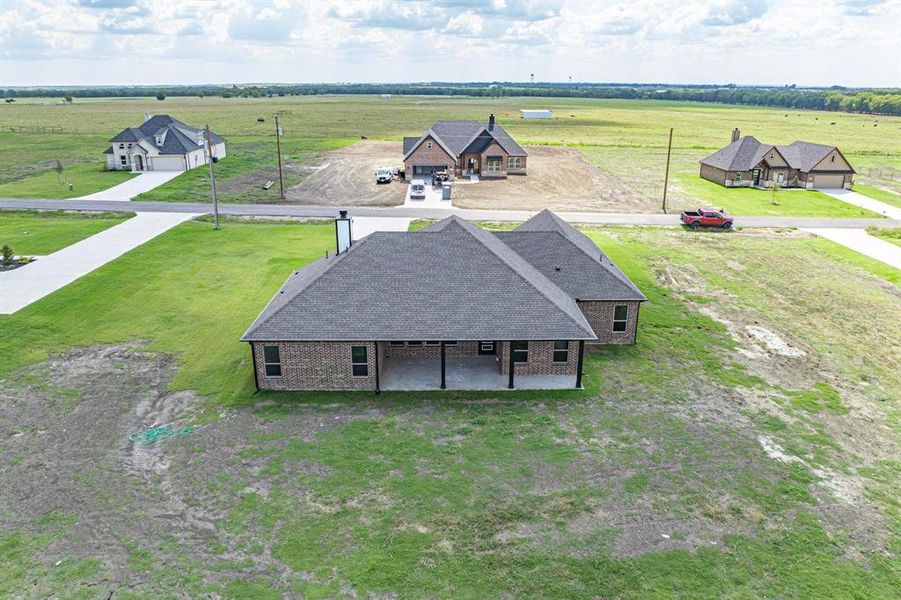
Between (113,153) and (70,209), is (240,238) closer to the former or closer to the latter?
(70,209)

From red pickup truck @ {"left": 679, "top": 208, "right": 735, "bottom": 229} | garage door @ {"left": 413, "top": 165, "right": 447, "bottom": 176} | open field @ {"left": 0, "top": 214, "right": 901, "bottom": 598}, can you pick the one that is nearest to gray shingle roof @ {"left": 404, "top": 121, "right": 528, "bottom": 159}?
garage door @ {"left": 413, "top": 165, "right": 447, "bottom": 176}

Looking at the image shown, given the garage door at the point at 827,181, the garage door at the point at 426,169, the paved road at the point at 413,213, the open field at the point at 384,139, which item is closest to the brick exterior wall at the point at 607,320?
the paved road at the point at 413,213

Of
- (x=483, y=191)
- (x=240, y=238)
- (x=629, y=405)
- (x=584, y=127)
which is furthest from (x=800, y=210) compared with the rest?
(x=584, y=127)

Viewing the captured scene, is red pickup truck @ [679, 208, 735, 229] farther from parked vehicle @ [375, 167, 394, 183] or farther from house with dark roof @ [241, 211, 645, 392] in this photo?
parked vehicle @ [375, 167, 394, 183]

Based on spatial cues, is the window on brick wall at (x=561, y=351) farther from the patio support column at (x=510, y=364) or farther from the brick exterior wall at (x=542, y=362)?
the patio support column at (x=510, y=364)

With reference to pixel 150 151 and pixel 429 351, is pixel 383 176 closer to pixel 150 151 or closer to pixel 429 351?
pixel 150 151

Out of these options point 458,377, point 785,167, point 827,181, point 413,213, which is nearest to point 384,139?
point 413,213

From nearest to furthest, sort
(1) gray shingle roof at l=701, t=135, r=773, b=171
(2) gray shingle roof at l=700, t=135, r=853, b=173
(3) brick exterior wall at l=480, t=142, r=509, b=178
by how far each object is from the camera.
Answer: (2) gray shingle roof at l=700, t=135, r=853, b=173
(1) gray shingle roof at l=701, t=135, r=773, b=171
(3) brick exterior wall at l=480, t=142, r=509, b=178
